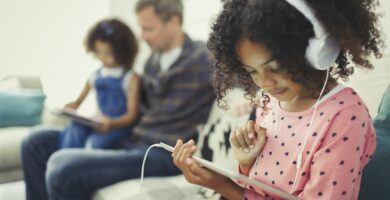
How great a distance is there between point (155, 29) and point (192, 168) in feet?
2.22

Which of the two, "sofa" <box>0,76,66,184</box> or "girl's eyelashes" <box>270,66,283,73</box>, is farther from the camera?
"sofa" <box>0,76,66,184</box>

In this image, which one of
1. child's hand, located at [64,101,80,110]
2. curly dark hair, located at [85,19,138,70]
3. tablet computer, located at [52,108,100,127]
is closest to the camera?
tablet computer, located at [52,108,100,127]

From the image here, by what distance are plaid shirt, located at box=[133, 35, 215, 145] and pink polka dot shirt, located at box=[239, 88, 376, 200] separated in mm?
538

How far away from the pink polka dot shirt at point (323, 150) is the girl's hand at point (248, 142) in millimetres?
13

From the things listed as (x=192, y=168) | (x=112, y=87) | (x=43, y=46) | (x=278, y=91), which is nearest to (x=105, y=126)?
(x=112, y=87)

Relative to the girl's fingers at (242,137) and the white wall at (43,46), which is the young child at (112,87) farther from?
the girl's fingers at (242,137)

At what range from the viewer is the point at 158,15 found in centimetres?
122

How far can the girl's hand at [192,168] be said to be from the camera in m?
0.65

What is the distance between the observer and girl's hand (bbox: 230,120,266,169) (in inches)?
25.2

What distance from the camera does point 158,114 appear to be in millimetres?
1234

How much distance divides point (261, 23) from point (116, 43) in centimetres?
99

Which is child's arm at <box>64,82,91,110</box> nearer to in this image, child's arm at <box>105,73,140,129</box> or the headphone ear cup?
child's arm at <box>105,73,140,129</box>

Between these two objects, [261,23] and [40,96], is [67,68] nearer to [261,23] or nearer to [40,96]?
[40,96]

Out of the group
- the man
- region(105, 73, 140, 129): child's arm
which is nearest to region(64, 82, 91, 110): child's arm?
region(105, 73, 140, 129): child's arm
